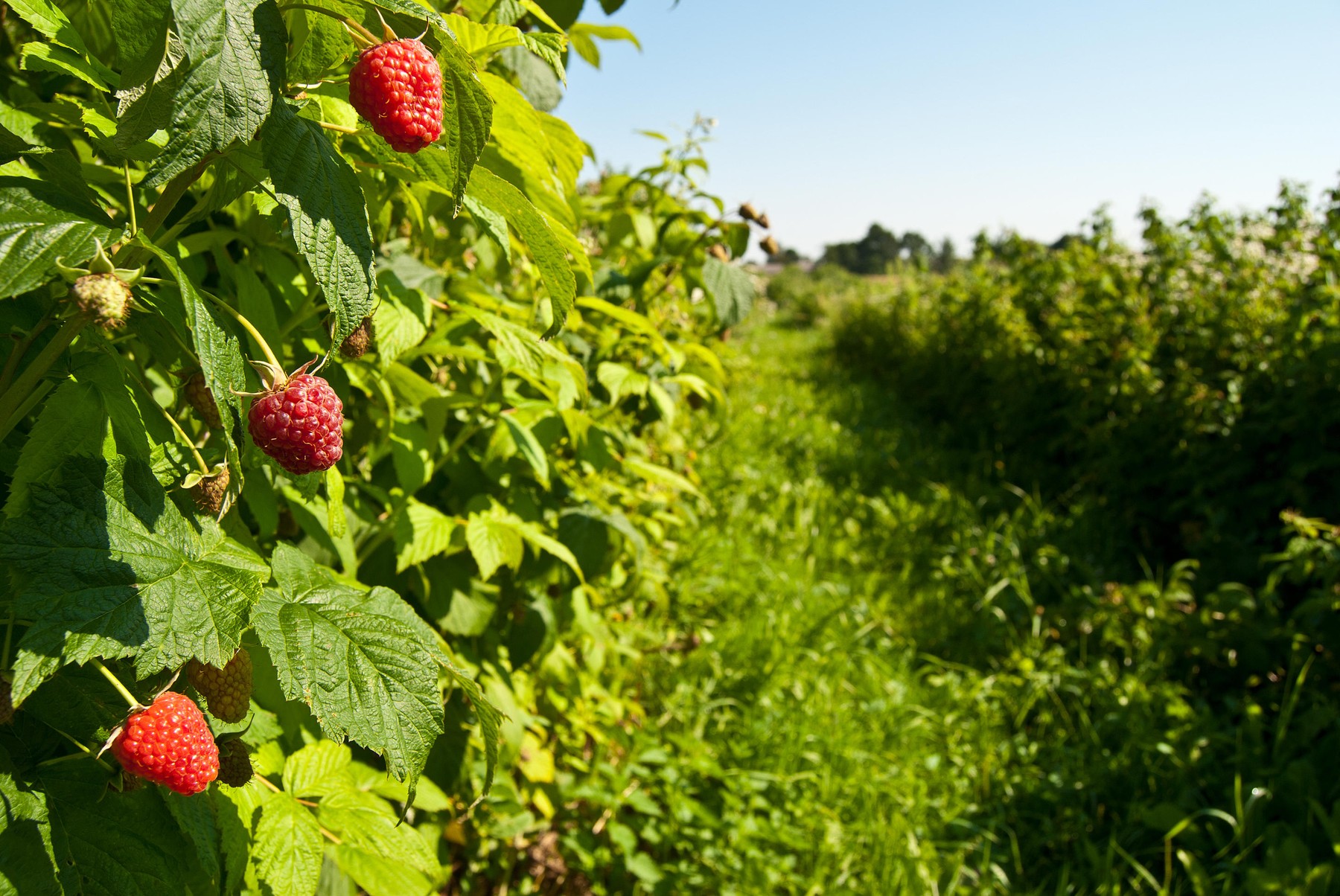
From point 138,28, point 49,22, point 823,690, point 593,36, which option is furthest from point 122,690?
point 823,690

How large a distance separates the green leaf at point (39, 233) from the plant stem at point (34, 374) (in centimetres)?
4

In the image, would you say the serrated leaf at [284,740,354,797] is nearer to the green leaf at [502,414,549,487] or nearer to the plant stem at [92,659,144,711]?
the plant stem at [92,659,144,711]

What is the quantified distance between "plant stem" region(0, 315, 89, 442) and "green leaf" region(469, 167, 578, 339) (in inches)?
13.3

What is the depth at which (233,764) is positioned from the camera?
809 mm

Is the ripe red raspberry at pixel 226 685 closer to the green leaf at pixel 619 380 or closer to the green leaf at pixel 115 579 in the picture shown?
the green leaf at pixel 115 579

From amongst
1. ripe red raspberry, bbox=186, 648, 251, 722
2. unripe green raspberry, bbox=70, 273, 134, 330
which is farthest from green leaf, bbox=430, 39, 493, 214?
ripe red raspberry, bbox=186, 648, 251, 722

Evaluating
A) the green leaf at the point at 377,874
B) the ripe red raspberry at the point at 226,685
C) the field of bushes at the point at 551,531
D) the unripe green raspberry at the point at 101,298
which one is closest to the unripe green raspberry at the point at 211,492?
the field of bushes at the point at 551,531

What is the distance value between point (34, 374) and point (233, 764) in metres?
0.41

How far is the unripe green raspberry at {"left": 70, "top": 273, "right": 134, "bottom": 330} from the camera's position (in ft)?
1.77

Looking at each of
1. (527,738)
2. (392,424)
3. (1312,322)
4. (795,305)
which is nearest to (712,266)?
(392,424)

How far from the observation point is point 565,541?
1919 millimetres

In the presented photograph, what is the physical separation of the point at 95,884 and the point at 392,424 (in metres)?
0.80

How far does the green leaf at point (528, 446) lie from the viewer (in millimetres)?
1525

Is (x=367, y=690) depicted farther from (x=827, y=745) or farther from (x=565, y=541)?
(x=827, y=745)
